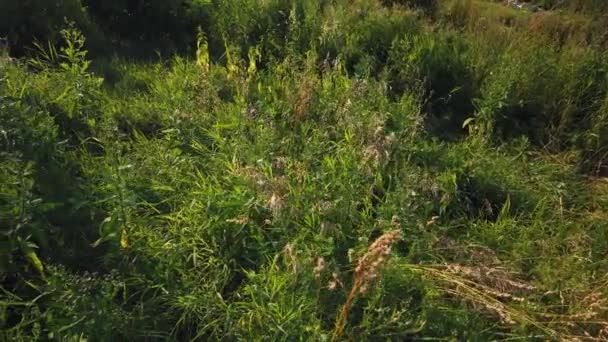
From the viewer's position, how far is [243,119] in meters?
3.81

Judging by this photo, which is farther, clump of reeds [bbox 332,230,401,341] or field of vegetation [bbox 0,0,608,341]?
field of vegetation [bbox 0,0,608,341]

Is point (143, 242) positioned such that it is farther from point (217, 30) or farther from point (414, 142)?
point (217, 30)

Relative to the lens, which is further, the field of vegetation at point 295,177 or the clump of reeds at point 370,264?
the field of vegetation at point 295,177

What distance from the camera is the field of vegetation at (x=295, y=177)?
8.86 feet

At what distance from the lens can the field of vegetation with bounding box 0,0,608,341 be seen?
2.70 m

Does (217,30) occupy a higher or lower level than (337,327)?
higher

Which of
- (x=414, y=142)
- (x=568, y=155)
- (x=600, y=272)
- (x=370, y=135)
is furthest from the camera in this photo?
(x=568, y=155)

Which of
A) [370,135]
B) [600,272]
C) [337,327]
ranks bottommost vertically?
[600,272]

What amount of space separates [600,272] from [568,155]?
51.6 inches

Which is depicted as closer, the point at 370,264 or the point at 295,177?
the point at 370,264

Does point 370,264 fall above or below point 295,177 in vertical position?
above

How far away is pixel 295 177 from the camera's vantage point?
3400mm

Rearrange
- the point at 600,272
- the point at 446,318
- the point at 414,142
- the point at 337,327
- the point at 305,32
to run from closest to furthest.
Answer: the point at 337,327 → the point at 446,318 → the point at 600,272 → the point at 414,142 → the point at 305,32

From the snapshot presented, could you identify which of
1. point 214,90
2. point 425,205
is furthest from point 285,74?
point 425,205
